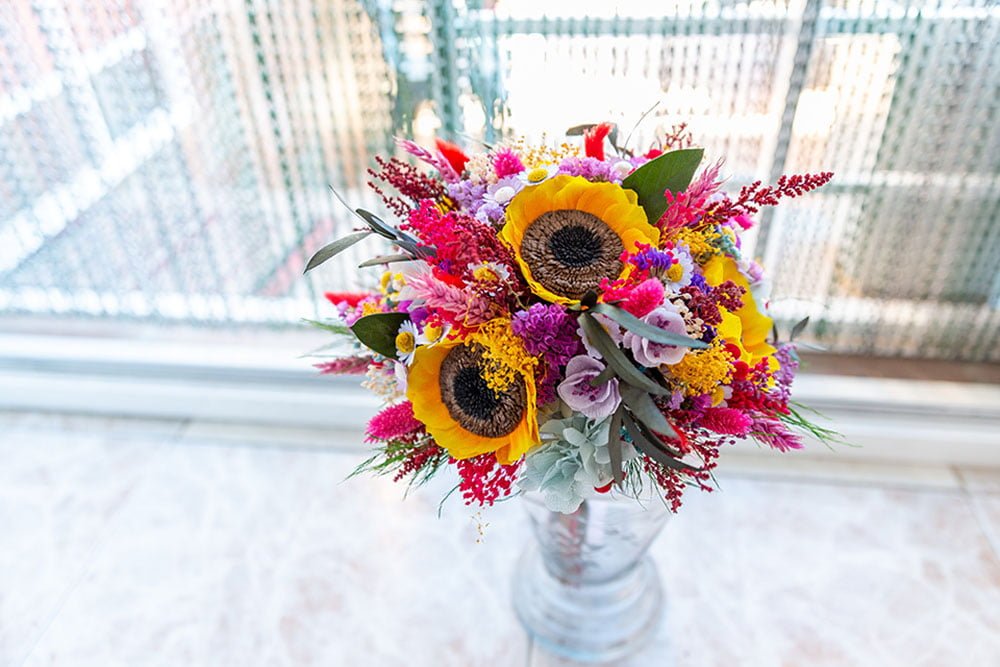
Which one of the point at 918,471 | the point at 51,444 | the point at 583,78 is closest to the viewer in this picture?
the point at 583,78

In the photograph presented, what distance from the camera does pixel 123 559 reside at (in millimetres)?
1194

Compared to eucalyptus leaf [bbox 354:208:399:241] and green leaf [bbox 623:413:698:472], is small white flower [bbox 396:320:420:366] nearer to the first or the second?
eucalyptus leaf [bbox 354:208:399:241]

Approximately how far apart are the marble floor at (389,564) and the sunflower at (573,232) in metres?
0.49

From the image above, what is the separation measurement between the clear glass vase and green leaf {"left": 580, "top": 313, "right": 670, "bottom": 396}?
38 cm

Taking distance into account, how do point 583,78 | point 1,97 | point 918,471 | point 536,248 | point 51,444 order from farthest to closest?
point 51,444 → point 918,471 → point 1,97 → point 583,78 → point 536,248

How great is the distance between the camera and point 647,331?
51 centimetres

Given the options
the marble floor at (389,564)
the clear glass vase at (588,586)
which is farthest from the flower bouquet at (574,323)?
the marble floor at (389,564)

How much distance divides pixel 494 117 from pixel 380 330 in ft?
1.87

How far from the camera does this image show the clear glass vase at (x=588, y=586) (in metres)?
0.90

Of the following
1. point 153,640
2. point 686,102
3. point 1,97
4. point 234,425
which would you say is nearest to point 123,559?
point 153,640

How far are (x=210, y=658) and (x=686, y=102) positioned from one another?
1.11m

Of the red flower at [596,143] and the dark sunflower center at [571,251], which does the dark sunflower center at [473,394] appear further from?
the red flower at [596,143]

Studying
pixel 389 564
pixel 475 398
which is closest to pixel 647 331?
pixel 475 398

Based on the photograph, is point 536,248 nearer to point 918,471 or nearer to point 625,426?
point 625,426
